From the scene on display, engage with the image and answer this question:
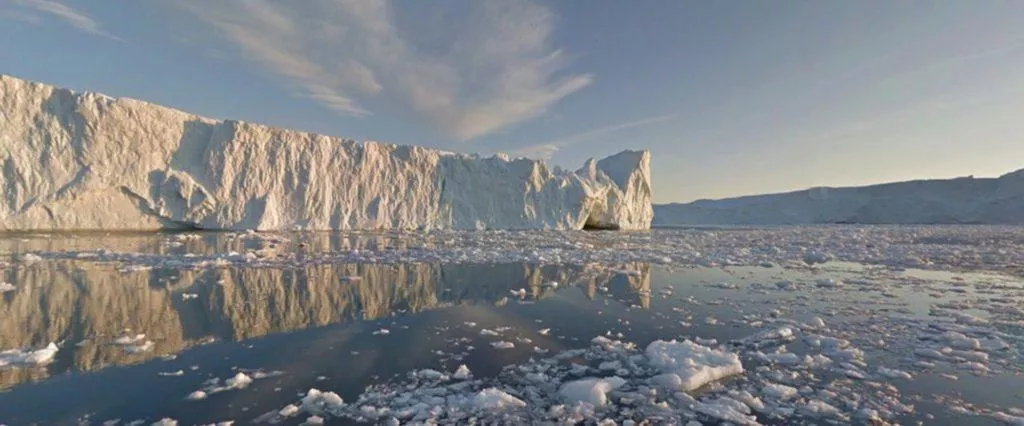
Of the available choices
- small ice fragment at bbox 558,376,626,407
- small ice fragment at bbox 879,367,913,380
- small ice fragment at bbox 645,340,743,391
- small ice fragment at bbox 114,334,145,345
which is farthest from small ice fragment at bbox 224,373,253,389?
small ice fragment at bbox 879,367,913,380

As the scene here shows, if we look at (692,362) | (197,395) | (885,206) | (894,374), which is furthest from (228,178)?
(885,206)

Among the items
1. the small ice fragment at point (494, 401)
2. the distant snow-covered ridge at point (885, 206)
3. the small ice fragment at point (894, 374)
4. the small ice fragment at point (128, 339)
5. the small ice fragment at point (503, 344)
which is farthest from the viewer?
the distant snow-covered ridge at point (885, 206)

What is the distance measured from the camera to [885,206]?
159 feet

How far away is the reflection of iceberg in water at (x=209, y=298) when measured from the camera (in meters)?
3.20

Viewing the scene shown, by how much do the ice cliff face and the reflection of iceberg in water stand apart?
10.3 m

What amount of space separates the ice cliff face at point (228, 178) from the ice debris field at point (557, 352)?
10.1 m

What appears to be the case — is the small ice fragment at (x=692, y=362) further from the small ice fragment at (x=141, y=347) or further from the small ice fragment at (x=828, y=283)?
the small ice fragment at (x=828, y=283)

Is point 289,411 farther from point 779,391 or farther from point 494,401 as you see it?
point 779,391

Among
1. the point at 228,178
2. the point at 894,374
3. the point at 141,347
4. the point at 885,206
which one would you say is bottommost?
Answer: the point at 894,374

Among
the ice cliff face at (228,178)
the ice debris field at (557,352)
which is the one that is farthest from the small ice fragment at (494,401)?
the ice cliff face at (228,178)

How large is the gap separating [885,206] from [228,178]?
63190 millimetres

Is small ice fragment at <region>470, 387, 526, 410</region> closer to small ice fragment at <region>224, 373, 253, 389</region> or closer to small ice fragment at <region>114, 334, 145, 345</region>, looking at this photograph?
small ice fragment at <region>224, 373, 253, 389</region>

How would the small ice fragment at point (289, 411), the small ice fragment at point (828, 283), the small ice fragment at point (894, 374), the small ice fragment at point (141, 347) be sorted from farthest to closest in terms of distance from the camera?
1. the small ice fragment at point (828, 283)
2. the small ice fragment at point (141, 347)
3. the small ice fragment at point (894, 374)
4. the small ice fragment at point (289, 411)

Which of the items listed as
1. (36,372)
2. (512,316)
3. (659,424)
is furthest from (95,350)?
(659,424)
